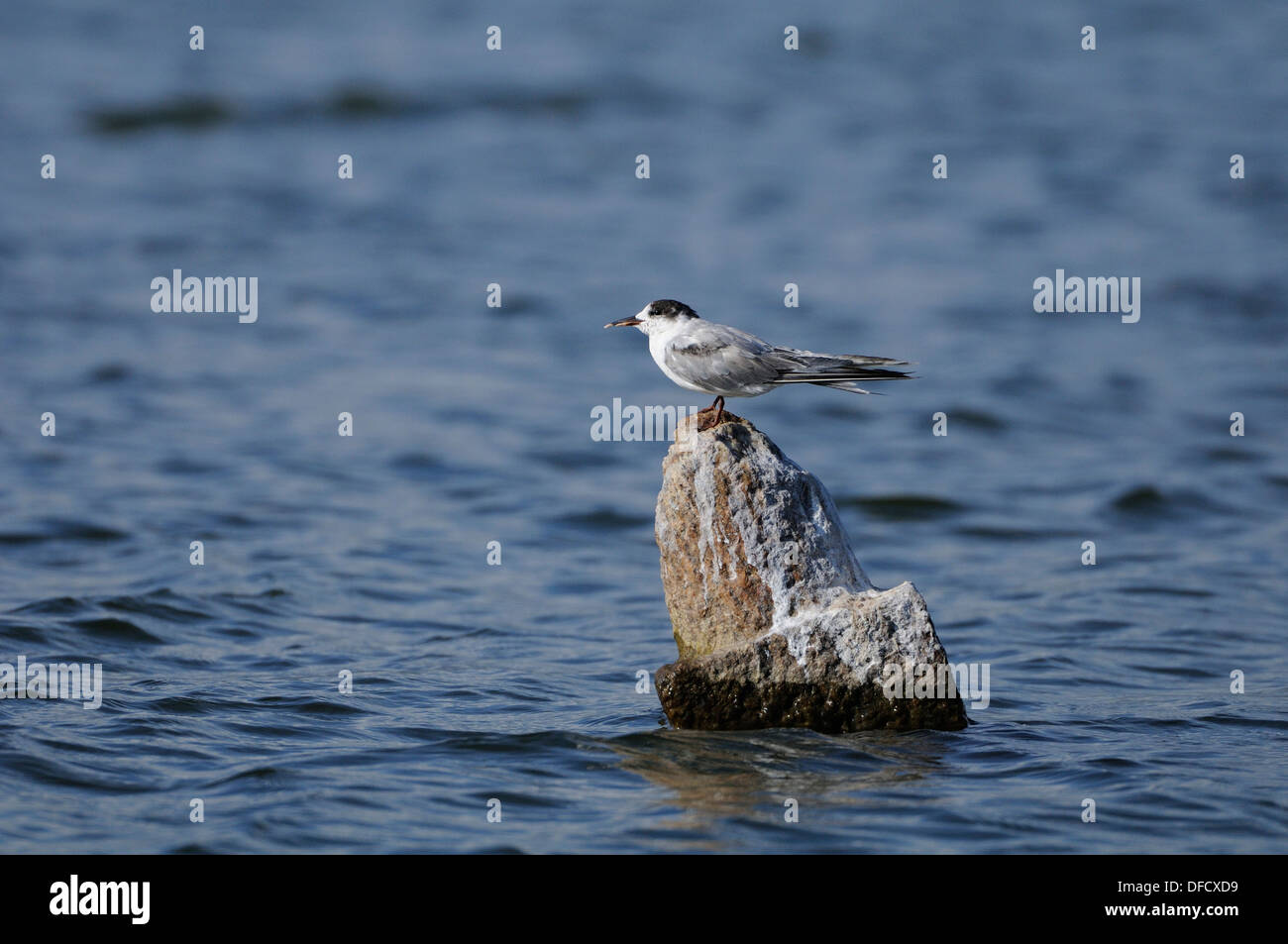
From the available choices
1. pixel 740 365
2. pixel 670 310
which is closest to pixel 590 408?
pixel 670 310

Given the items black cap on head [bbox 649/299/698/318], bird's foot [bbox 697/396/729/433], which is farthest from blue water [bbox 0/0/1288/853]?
black cap on head [bbox 649/299/698/318]

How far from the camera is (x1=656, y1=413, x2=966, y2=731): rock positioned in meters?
7.38

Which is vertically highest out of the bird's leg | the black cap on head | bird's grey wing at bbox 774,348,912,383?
the black cap on head

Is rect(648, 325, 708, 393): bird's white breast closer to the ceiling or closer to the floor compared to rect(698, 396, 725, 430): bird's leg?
closer to the ceiling

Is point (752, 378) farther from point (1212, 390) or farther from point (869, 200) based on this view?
point (869, 200)

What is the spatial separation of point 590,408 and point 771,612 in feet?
29.9

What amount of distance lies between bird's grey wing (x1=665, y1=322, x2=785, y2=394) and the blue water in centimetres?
184

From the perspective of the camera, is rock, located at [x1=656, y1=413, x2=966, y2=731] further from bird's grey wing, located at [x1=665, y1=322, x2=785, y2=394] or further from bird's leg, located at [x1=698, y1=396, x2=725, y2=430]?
bird's grey wing, located at [x1=665, y1=322, x2=785, y2=394]

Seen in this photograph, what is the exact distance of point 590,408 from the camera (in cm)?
1639

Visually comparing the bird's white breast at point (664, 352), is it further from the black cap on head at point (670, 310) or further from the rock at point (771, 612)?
the rock at point (771, 612)

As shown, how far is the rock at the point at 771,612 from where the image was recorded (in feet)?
24.2

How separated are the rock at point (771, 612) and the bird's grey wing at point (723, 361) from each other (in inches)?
13.0

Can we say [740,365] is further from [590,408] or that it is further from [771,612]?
[590,408]
